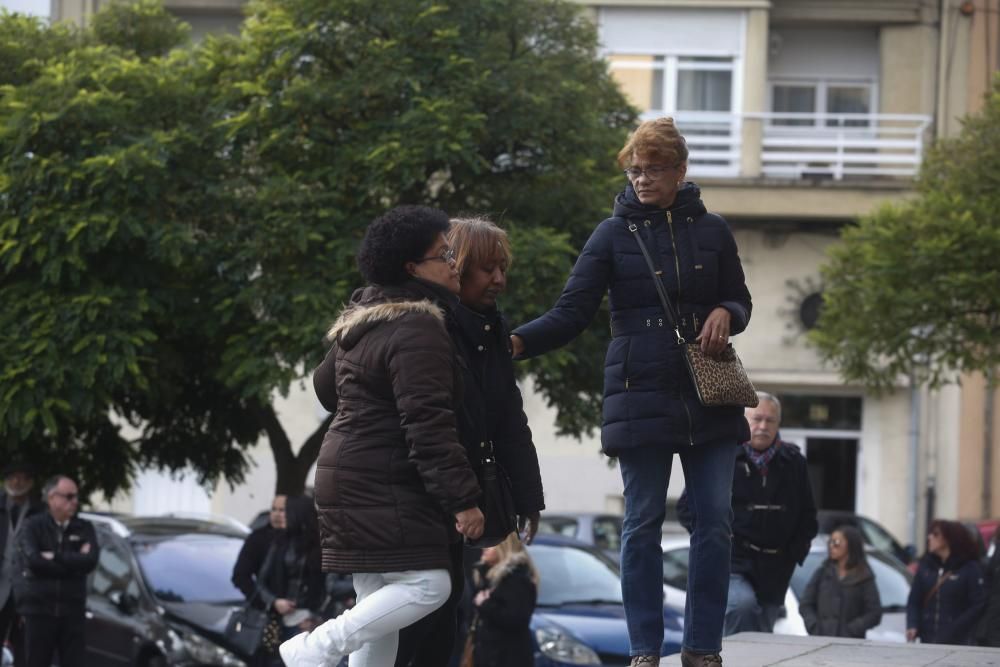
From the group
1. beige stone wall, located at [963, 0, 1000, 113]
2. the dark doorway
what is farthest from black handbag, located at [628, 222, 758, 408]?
beige stone wall, located at [963, 0, 1000, 113]

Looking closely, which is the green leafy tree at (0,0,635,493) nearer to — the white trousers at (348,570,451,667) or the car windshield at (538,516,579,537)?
the car windshield at (538,516,579,537)

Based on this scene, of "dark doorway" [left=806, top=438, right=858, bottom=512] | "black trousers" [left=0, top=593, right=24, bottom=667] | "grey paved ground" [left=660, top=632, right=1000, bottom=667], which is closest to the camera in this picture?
"grey paved ground" [left=660, top=632, right=1000, bottom=667]

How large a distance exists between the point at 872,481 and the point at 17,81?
1593 cm

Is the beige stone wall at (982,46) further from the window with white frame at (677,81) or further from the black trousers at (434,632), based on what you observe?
the black trousers at (434,632)

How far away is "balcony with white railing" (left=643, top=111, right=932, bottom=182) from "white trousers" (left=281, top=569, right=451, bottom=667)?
2067cm

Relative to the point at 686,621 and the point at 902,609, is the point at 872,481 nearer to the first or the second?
the point at 902,609

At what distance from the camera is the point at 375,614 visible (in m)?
5.53

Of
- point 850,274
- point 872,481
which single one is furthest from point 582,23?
point 872,481

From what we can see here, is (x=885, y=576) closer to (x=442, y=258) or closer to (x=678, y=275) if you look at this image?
(x=678, y=275)

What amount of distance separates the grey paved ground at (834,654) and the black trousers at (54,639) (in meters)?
5.85

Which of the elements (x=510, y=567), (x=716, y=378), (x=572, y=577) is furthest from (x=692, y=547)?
(x=572, y=577)

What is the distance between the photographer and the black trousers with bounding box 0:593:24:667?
1305 cm

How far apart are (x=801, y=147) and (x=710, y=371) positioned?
21138 millimetres

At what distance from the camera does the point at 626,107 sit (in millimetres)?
16125
